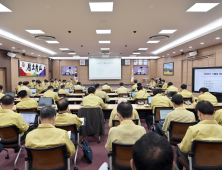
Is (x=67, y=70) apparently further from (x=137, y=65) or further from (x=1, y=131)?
(x=1, y=131)

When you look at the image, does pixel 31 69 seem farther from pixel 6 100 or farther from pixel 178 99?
pixel 178 99

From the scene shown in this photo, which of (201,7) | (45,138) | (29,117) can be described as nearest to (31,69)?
(29,117)

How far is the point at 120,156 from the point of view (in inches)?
69.4

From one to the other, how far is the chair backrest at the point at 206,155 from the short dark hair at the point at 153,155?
120 cm

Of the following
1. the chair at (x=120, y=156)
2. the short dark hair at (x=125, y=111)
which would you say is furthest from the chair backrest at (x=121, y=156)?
the short dark hair at (x=125, y=111)

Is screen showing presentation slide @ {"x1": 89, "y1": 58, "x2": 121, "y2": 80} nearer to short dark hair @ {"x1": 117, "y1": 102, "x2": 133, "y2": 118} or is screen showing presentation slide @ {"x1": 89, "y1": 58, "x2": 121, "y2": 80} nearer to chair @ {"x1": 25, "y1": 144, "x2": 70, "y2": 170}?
short dark hair @ {"x1": 117, "y1": 102, "x2": 133, "y2": 118}

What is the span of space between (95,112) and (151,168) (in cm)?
296

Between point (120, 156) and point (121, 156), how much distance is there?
1 cm

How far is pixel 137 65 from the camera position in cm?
1622

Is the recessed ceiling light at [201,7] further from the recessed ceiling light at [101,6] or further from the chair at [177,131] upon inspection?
the chair at [177,131]

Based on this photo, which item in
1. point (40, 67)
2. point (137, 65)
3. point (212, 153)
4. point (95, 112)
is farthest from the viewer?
point (137, 65)

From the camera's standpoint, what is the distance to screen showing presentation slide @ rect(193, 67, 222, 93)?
239 inches

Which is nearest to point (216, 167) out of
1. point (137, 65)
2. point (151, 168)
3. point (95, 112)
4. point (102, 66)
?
point (151, 168)

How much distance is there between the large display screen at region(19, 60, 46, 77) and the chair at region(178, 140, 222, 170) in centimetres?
1237
